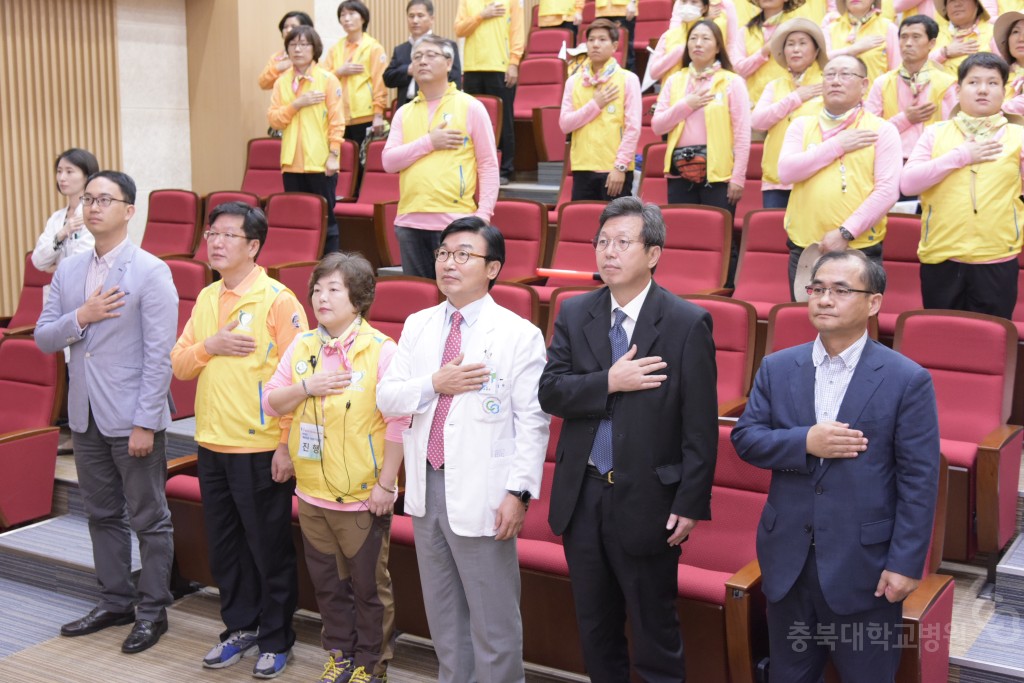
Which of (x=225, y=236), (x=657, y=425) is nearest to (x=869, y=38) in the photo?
(x=225, y=236)

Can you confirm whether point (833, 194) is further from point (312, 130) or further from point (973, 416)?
point (312, 130)

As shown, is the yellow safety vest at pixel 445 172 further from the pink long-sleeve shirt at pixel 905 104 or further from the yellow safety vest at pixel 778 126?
the pink long-sleeve shirt at pixel 905 104

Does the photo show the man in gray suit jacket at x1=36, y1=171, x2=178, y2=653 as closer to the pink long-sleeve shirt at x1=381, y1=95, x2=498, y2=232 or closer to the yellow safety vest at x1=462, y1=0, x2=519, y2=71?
the pink long-sleeve shirt at x1=381, y1=95, x2=498, y2=232

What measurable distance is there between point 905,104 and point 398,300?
243 cm

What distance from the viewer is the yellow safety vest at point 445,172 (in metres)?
4.21

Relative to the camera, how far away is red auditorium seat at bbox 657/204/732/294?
14.1ft

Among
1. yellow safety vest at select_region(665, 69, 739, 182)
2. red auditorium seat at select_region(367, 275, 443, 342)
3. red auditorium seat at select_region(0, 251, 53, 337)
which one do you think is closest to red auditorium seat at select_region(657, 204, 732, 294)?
yellow safety vest at select_region(665, 69, 739, 182)

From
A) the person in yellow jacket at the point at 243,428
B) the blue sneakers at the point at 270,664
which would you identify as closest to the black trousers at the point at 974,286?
the person in yellow jacket at the point at 243,428

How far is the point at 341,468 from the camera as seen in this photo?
2.74m

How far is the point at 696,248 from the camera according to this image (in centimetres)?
434

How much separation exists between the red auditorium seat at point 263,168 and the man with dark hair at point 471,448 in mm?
4247

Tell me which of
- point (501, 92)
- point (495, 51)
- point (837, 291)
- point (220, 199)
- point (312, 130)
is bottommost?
point (837, 291)

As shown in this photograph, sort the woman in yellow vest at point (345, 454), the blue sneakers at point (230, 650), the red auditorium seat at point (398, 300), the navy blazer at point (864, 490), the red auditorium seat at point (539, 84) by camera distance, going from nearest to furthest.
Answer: the navy blazer at point (864, 490) → the woman in yellow vest at point (345, 454) → the blue sneakers at point (230, 650) → the red auditorium seat at point (398, 300) → the red auditorium seat at point (539, 84)

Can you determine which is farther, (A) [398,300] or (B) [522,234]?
(B) [522,234]
